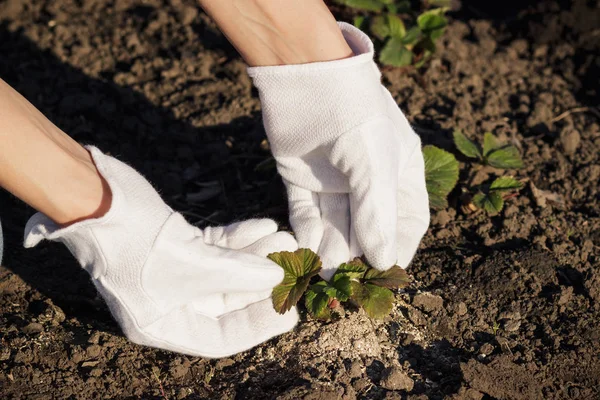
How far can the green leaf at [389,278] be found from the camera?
2.41 meters

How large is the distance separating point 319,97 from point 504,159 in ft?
3.40

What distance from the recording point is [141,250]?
2207 mm

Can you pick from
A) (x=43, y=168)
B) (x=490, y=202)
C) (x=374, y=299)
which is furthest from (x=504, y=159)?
(x=43, y=168)

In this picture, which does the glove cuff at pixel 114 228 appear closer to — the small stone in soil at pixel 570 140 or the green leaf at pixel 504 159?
the green leaf at pixel 504 159

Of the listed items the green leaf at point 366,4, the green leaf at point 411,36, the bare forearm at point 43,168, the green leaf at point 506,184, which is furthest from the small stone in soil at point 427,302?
the green leaf at point 366,4

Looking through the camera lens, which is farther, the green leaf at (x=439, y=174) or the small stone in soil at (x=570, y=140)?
the small stone in soil at (x=570, y=140)

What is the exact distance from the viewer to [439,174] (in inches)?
115

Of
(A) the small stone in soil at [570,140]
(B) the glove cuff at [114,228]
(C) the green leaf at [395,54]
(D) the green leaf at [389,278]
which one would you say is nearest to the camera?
(B) the glove cuff at [114,228]

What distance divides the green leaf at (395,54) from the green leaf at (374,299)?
1.44 m

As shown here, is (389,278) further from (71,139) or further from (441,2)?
(441,2)

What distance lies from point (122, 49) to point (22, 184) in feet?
6.52

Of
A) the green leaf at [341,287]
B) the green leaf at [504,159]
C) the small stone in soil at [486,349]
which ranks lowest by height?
the green leaf at [504,159]

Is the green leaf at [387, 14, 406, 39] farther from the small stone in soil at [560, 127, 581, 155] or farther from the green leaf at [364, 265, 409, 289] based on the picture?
the green leaf at [364, 265, 409, 289]

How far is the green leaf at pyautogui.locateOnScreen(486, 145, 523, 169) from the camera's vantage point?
3012mm
